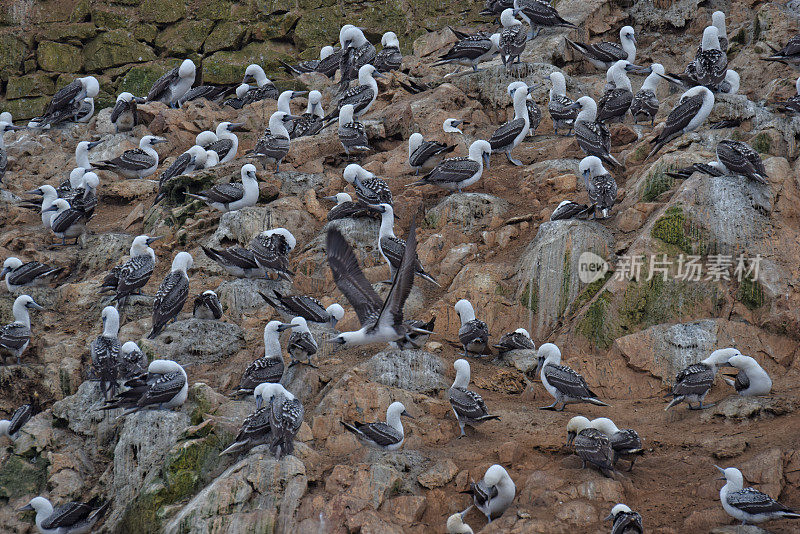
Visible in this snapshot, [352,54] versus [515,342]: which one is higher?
[515,342]

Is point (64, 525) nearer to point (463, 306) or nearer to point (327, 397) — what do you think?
point (327, 397)

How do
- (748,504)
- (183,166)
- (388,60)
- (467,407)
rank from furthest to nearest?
(388,60) < (183,166) < (467,407) < (748,504)

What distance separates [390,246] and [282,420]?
474cm

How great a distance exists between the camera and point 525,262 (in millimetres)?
14727

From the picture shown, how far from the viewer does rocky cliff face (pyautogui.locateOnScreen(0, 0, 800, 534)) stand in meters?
10.6

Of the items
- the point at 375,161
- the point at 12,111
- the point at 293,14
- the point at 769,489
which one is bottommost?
the point at 12,111

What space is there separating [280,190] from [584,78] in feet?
24.1

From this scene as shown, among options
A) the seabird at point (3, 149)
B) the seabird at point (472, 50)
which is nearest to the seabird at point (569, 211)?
the seabird at point (472, 50)

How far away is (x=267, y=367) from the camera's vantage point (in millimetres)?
12906

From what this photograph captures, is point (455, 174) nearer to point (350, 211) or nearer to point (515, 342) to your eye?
point (350, 211)

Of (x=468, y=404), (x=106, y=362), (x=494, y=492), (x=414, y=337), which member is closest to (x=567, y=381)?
(x=468, y=404)

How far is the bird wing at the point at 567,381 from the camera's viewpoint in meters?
12.2

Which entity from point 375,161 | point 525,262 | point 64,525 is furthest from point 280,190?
point 64,525

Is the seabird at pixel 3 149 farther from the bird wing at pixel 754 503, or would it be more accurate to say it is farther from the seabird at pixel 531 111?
the bird wing at pixel 754 503
